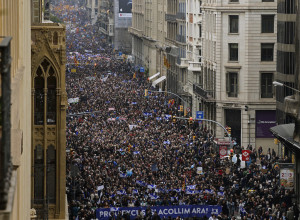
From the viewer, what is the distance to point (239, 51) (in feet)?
245

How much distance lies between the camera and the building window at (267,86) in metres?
72.8

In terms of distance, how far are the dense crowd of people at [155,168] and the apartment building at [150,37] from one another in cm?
3331

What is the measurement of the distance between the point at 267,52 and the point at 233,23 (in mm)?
4196

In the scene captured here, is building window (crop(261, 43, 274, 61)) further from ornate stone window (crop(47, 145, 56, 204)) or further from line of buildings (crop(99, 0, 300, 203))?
ornate stone window (crop(47, 145, 56, 204))

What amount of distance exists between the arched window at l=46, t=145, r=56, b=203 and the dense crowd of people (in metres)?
4.61

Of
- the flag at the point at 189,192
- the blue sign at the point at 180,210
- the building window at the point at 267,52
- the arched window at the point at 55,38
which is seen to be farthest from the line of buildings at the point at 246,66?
the arched window at the point at 55,38

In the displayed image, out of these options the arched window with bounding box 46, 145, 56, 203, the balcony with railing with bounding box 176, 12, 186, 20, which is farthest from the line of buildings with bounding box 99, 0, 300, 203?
the arched window with bounding box 46, 145, 56, 203

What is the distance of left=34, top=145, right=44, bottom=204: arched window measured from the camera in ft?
102

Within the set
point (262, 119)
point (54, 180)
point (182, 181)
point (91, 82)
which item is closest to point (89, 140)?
point (262, 119)

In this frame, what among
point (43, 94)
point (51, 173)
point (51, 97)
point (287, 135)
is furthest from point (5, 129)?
point (287, 135)

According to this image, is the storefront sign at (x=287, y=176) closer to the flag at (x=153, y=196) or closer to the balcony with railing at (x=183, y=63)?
the flag at (x=153, y=196)

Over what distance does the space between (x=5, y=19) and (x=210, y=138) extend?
6133 cm

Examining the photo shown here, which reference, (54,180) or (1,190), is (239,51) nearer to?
(54,180)

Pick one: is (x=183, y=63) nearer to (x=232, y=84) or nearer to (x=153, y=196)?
(x=232, y=84)
